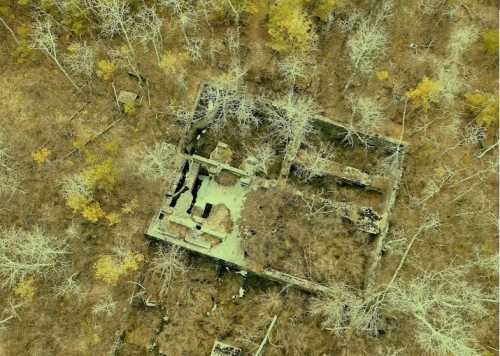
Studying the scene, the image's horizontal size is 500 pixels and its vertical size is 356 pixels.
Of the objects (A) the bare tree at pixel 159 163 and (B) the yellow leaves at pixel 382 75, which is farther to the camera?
(B) the yellow leaves at pixel 382 75

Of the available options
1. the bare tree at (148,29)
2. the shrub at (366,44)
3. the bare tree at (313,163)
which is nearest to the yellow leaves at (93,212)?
the bare tree at (148,29)

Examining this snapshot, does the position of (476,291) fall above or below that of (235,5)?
below

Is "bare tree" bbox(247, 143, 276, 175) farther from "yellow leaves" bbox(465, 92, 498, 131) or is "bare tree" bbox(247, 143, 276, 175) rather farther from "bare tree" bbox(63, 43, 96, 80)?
"yellow leaves" bbox(465, 92, 498, 131)

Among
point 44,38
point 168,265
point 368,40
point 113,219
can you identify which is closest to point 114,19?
point 44,38

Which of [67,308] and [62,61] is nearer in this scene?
[67,308]

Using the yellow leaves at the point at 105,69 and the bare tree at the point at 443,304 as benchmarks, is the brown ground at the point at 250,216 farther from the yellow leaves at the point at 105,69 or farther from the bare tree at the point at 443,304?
the bare tree at the point at 443,304

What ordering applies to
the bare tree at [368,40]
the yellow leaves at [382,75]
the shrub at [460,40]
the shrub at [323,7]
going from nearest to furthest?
the bare tree at [368,40] → the shrub at [323,7] → the yellow leaves at [382,75] → the shrub at [460,40]

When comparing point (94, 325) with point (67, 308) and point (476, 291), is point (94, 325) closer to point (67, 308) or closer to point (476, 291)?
point (67, 308)

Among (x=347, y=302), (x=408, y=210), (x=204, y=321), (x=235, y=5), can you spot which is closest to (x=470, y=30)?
(x=408, y=210)
